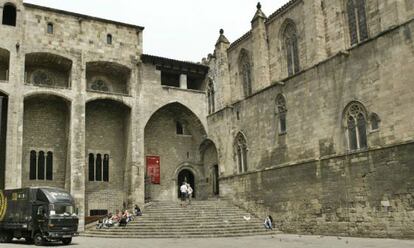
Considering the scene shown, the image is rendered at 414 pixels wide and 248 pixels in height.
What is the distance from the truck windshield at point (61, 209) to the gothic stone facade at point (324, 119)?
1003 cm

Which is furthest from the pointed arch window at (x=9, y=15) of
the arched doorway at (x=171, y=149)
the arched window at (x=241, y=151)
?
the arched window at (x=241, y=151)

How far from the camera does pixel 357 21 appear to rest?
20.4 m

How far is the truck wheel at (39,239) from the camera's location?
17375 mm

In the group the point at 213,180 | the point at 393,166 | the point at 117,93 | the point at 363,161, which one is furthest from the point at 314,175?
the point at 117,93

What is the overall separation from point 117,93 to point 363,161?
50.6 ft

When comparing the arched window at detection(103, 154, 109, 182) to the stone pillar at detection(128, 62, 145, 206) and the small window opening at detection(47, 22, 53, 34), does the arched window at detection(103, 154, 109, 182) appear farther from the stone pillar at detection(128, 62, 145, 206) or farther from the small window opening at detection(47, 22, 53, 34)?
the small window opening at detection(47, 22, 53, 34)

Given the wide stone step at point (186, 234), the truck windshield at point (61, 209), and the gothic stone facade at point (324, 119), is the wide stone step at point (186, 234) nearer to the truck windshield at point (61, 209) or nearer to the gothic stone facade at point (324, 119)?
the gothic stone facade at point (324, 119)

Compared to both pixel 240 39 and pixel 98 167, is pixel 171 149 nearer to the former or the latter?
pixel 98 167

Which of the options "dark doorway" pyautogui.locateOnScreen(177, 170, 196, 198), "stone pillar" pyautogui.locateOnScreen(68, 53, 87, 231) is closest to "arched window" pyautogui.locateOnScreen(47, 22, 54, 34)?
"stone pillar" pyautogui.locateOnScreen(68, 53, 87, 231)

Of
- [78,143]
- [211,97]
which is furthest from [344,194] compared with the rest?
[78,143]

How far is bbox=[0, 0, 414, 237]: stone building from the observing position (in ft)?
58.6

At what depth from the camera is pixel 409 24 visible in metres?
16.8

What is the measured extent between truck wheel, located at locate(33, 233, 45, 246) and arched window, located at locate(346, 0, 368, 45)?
50.1 feet

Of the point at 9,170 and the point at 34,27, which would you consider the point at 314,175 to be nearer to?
the point at 9,170
